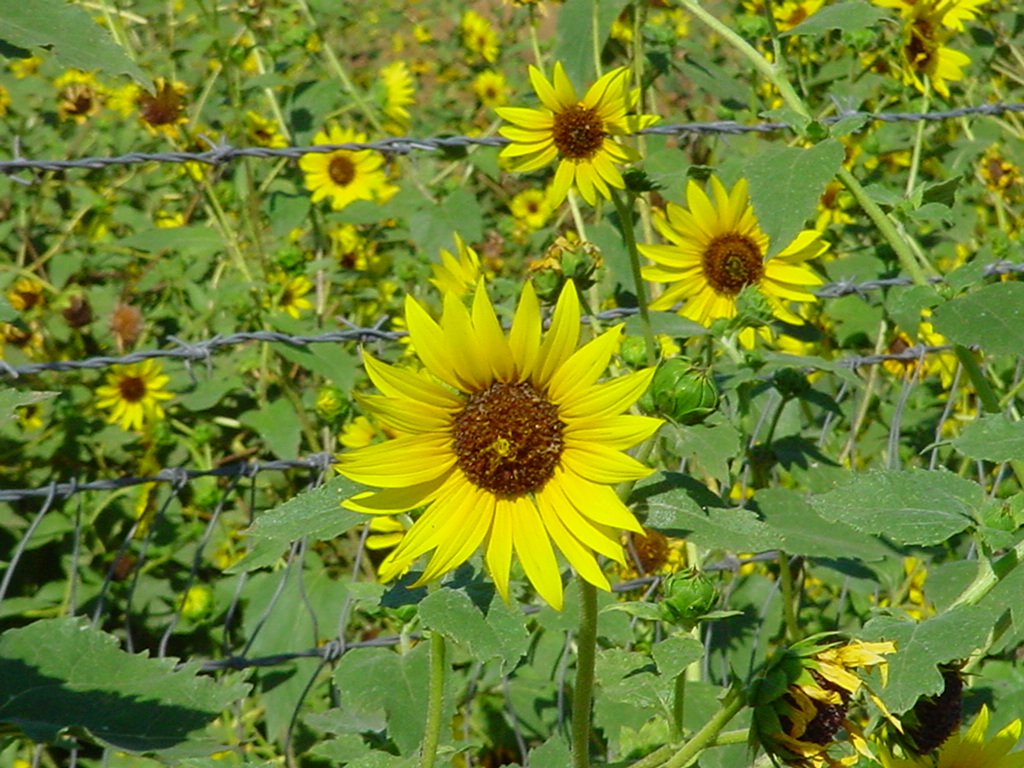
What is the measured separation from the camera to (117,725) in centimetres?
67

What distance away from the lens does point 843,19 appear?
1268 millimetres

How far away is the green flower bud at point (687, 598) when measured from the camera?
0.99 metres

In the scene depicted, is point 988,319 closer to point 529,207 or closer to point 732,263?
point 732,263

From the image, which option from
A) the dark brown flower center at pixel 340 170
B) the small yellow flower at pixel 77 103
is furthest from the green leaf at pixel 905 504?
the small yellow flower at pixel 77 103

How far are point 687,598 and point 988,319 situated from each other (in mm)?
498

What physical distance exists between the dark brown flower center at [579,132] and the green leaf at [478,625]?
0.84 metres

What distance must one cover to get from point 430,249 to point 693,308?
38.2 inches

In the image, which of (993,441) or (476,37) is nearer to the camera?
(993,441)

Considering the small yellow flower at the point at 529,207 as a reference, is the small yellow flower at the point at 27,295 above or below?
below

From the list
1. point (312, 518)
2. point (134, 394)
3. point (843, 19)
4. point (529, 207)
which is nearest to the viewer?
point (312, 518)

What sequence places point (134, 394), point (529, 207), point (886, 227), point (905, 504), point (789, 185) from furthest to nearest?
point (529, 207)
point (134, 394)
point (886, 227)
point (789, 185)
point (905, 504)

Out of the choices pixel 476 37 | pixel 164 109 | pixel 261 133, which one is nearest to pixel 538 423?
pixel 164 109

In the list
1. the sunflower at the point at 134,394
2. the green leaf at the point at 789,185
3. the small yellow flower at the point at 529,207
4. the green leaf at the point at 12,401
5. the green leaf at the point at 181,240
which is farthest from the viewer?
the small yellow flower at the point at 529,207

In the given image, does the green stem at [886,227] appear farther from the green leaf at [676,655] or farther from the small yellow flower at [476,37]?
the small yellow flower at [476,37]
